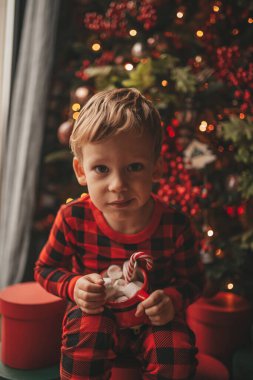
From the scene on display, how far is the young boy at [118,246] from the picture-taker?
3.20 ft

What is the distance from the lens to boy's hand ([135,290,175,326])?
972 millimetres

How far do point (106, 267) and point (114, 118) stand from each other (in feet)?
1.19

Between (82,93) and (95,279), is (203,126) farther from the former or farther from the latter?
(95,279)

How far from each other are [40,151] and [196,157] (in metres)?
0.63

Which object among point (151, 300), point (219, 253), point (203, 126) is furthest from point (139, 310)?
point (203, 126)

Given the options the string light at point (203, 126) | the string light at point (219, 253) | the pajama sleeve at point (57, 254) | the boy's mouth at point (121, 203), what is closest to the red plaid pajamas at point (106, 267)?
the pajama sleeve at point (57, 254)

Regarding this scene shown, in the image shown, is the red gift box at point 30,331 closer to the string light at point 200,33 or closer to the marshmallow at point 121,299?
the marshmallow at point 121,299

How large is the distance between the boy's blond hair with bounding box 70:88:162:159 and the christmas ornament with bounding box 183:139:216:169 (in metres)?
0.53

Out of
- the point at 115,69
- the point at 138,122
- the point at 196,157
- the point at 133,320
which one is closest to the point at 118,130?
the point at 138,122

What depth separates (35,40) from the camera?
1787mm

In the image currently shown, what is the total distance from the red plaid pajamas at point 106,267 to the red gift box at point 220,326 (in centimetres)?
27

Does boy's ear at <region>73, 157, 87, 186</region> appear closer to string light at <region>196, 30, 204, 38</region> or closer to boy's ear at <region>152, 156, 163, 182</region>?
boy's ear at <region>152, 156, 163, 182</region>

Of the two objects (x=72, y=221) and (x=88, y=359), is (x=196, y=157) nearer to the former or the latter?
(x=72, y=221)

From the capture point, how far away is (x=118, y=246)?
1.09 meters
